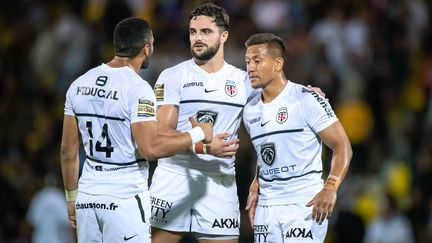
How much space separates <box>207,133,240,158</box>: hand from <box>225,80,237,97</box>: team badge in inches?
23.3

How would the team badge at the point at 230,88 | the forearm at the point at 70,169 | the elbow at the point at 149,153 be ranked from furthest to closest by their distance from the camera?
the team badge at the point at 230,88 < the forearm at the point at 70,169 < the elbow at the point at 149,153

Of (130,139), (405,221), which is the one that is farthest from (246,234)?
(130,139)

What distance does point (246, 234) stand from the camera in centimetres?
1406

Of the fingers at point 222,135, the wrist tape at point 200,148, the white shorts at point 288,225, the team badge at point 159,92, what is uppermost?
the team badge at point 159,92

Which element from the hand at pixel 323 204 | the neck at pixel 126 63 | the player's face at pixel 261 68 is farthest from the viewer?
the player's face at pixel 261 68

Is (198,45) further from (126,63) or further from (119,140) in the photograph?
(119,140)

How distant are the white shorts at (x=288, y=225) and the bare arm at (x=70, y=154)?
164cm

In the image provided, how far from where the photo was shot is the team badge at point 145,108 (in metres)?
8.38

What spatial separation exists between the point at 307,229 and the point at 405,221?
5.64 m

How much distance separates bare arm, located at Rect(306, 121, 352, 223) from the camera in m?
8.60

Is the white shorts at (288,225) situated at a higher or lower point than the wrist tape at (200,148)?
lower

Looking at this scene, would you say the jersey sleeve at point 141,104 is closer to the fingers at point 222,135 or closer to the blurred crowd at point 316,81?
the fingers at point 222,135

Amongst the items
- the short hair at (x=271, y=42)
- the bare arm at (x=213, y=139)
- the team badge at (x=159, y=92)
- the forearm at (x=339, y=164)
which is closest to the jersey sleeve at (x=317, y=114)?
the forearm at (x=339, y=164)

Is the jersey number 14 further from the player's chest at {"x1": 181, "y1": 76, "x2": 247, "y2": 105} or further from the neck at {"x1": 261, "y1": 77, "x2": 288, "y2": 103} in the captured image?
the neck at {"x1": 261, "y1": 77, "x2": 288, "y2": 103}
